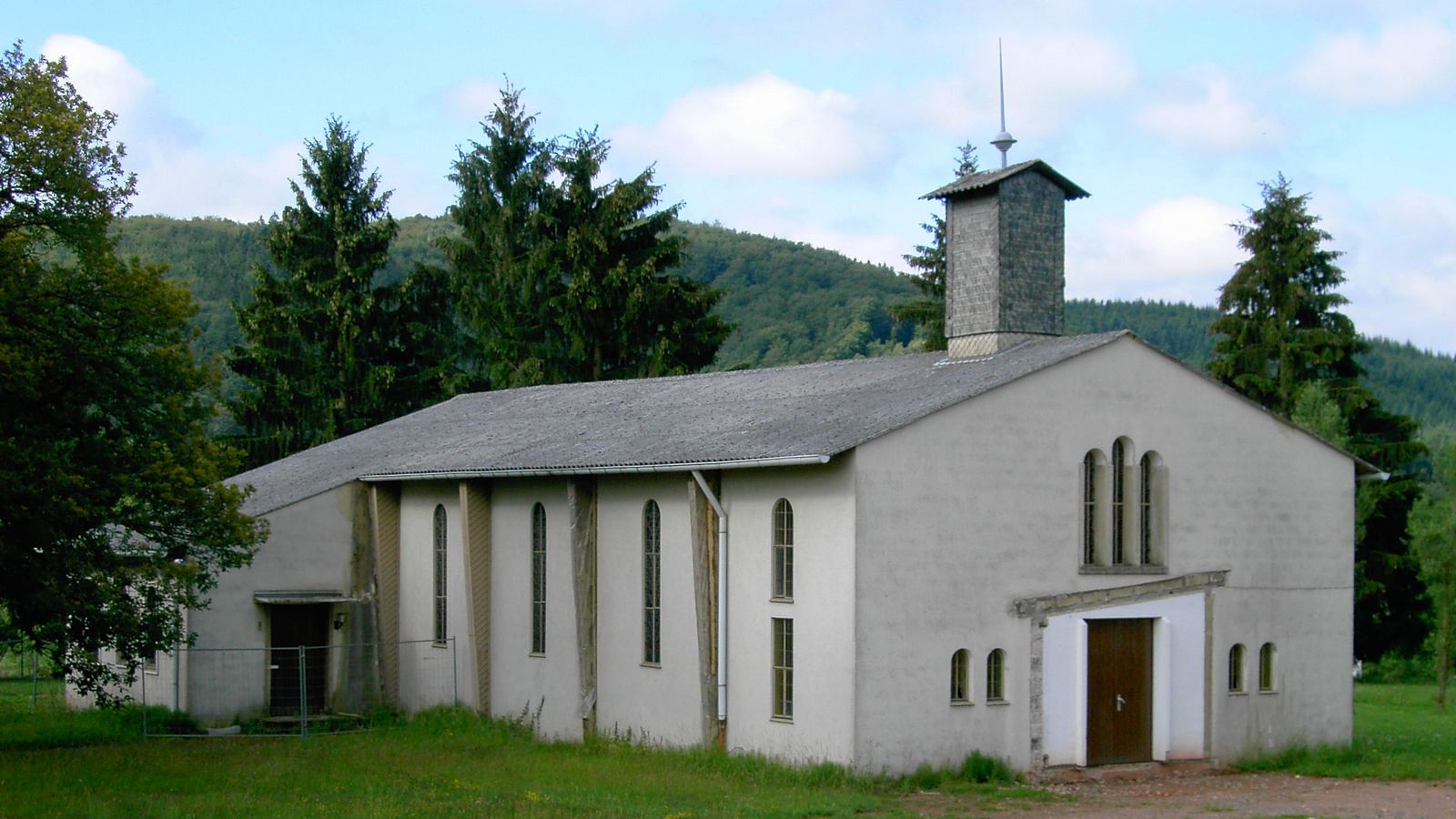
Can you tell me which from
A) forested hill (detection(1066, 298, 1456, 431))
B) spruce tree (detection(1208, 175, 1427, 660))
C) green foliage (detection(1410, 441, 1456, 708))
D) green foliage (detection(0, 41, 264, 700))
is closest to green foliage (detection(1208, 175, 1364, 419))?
spruce tree (detection(1208, 175, 1427, 660))

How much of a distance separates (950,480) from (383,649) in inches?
554

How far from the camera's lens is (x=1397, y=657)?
5559 centimetres

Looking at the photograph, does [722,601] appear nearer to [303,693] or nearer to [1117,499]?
[1117,499]

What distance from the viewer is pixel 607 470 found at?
85.1 feet

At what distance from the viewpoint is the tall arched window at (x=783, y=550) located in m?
23.7

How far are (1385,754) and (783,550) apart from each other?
1058 cm

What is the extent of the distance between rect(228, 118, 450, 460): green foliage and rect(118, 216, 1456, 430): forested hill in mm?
16284

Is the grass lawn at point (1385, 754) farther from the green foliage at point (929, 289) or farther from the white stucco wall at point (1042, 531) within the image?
the green foliage at point (929, 289)

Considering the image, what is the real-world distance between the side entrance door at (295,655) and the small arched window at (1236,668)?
52.3ft

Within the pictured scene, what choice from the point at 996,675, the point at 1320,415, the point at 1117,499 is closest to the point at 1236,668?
the point at 1117,499

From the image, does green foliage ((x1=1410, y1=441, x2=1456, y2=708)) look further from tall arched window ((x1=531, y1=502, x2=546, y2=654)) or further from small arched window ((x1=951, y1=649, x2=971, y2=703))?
tall arched window ((x1=531, y1=502, x2=546, y2=654))

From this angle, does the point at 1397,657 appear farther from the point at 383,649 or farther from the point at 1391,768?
the point at 383,649

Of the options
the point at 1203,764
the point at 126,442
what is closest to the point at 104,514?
the point at 126,442

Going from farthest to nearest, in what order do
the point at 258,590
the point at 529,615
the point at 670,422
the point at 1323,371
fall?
the point at 1323,371 → the point at 258,590 → the point at 529,615 → the point at 670,422
